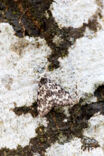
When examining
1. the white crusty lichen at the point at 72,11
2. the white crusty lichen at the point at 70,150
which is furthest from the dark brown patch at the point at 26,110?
the white crusty lichen at the point at 72,11

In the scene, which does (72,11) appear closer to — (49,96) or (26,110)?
(49,96)

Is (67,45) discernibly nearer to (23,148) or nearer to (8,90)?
(8,90)

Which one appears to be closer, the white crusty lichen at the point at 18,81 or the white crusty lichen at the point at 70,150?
the white crusty lichen at the point at 18,81

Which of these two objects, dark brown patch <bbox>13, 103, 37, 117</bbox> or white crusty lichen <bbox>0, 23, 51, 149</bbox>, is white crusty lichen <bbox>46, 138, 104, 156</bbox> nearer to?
white crusty lichen <bbox>0, 23, 51, 149</bbox>

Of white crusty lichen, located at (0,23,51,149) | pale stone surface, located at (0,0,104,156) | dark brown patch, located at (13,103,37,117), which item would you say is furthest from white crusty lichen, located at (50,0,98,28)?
dark brown patch, located at (13,103,37,117)

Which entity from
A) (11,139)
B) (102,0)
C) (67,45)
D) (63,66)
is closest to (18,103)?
(11,139)

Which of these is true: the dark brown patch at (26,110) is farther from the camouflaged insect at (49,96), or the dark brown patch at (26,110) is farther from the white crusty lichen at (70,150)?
the white crusty lichen at (70,150)
